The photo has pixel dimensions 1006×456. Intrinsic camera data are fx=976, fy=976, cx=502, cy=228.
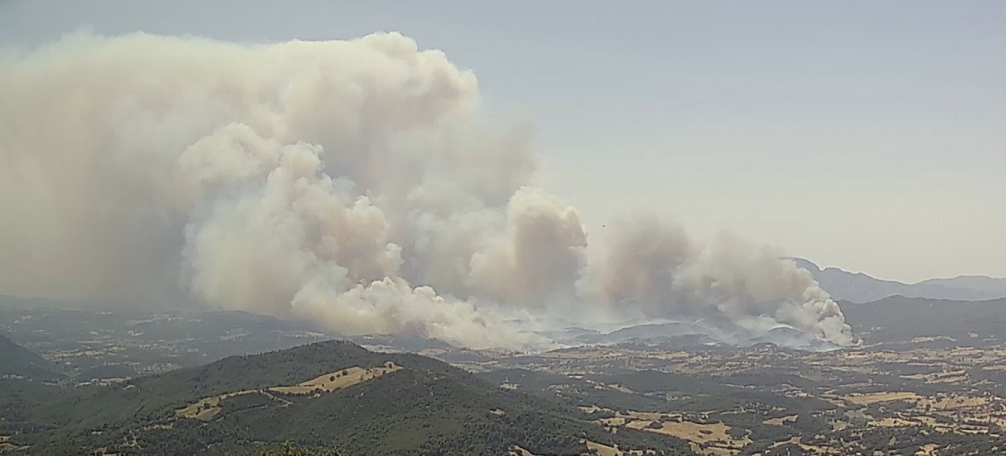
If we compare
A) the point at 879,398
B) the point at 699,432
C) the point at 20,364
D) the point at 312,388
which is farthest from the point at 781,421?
the point at 20,364

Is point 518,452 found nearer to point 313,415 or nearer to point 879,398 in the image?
point 313,415

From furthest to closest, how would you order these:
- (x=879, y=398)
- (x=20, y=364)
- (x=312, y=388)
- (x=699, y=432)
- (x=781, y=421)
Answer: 1. (x=879, y=398)
2. (x=20, y=364)
3. (x=781, y=421)
4. (x=699, y=432)
5. (x=312, y=388)

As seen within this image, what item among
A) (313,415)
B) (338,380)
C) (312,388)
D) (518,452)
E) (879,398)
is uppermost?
(338,380)

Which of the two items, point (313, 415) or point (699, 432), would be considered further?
point (699, 432)

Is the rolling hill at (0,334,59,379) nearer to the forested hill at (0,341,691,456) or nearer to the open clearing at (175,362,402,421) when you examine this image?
the forested hill at (0,341,691,456)

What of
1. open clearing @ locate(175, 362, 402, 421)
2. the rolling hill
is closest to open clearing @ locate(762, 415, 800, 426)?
open clearing @ locate(175, 362, 402, 421)

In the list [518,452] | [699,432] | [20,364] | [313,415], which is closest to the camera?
[518,452]

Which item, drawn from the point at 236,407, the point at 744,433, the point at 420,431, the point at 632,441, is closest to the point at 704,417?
the point at 744,433

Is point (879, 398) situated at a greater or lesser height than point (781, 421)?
greater

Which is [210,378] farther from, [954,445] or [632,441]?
[954,445]
